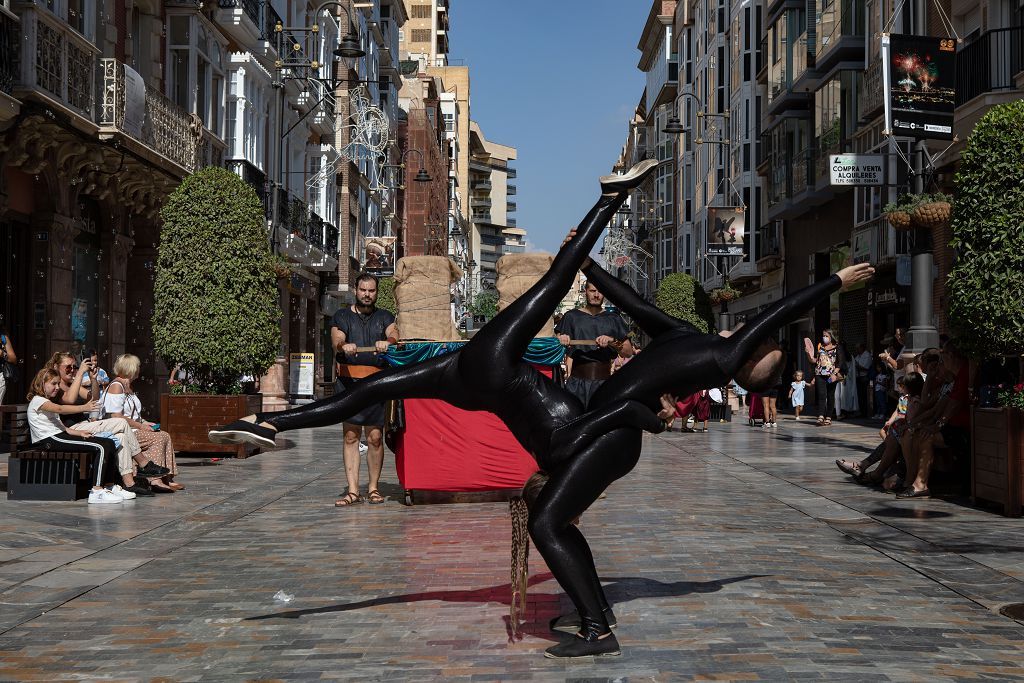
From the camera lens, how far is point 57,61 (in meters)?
18.3

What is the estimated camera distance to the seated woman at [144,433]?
12.2 metres

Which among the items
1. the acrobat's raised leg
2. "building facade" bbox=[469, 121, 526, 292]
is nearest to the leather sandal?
the acrobat's raised leg

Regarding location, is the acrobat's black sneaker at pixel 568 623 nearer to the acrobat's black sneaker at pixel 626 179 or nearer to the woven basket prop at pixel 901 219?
the acrobat's black sneaker at pixel 626 179

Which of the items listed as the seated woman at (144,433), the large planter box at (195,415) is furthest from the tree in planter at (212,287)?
the seated woman at (144,433)

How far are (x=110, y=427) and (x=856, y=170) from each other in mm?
18309

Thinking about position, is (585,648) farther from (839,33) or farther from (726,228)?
(726,228)

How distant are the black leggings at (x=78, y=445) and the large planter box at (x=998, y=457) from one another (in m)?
7.91

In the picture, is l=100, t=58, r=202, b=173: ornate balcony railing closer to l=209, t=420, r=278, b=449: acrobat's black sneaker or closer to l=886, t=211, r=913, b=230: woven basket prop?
l=886, t=211, r=913, b=230: woven basket prop

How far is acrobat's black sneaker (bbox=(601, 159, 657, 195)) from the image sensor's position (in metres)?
5.64

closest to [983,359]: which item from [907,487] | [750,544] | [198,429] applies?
[907,487]

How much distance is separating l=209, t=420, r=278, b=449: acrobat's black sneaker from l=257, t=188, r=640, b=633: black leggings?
6cm

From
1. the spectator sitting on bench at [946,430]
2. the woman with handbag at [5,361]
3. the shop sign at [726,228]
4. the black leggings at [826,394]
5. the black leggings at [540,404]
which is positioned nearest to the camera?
the black leggings at [540,404]

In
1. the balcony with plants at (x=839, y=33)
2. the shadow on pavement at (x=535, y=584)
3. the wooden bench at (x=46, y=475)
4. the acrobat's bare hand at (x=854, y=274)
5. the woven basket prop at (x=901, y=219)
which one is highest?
the balcony with plants at (x=839, y=33)

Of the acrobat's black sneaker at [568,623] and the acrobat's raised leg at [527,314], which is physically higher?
the acrobat's raised leg at [527,314]
